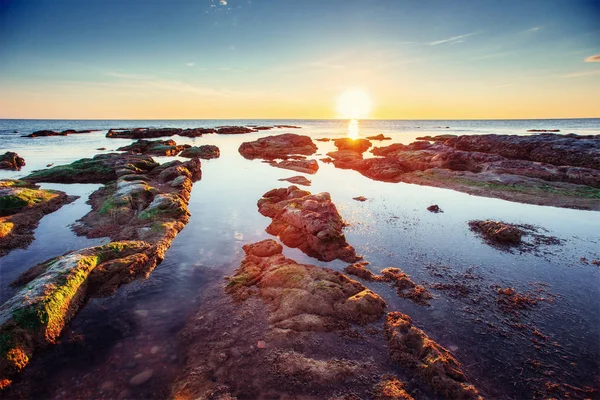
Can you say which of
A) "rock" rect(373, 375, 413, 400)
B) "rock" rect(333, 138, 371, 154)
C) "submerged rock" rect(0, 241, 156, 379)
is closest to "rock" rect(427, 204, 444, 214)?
"rock" rect(373, 375, 413, 400)

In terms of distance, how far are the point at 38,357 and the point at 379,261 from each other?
15.4 metres

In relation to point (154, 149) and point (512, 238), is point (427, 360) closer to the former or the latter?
point (512, 238)

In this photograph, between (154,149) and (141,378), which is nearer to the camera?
(141,378)

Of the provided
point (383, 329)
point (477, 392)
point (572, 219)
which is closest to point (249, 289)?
point (383, 329)

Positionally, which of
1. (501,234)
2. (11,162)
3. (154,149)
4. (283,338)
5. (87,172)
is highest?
(154,149)

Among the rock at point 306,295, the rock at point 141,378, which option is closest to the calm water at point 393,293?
the rock at point 141,378

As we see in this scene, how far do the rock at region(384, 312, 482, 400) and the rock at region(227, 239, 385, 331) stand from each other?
4.24 feet

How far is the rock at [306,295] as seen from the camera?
11312mm

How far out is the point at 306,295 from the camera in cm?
1220

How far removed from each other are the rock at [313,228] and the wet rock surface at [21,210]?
16.2 m

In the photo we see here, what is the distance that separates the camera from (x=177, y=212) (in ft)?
73.1

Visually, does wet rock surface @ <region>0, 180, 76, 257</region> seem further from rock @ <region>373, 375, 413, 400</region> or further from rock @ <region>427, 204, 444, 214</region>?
rock @ <region>427, 204, 444, 214</region>

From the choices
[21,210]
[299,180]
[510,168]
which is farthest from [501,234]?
[21,210]

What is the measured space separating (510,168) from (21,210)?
51.0 metres
